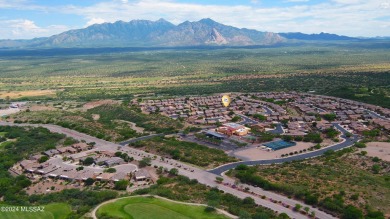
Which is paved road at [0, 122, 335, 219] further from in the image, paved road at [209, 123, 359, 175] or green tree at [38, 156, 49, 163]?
green tree at [38, 156, 49, 163]

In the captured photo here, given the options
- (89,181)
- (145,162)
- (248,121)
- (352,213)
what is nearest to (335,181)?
(352,213)

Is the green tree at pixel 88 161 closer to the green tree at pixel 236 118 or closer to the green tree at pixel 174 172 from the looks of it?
the green tree at pixel 174 172

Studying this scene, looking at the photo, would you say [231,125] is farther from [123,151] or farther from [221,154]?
[123,151]

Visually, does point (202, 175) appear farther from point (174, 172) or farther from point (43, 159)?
point (43, 159)

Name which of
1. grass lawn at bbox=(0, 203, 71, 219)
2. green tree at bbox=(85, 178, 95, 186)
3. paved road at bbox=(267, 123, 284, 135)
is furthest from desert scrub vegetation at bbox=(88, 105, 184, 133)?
grass lawn at bbox=(0, 203, 71, 219)

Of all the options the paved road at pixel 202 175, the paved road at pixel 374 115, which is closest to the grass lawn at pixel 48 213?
the paved road at pixel 202 175

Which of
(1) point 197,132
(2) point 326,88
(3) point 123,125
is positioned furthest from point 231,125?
(2) point 326,88

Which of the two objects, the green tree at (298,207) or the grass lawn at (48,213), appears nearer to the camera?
the grass lawn at (48,213)
